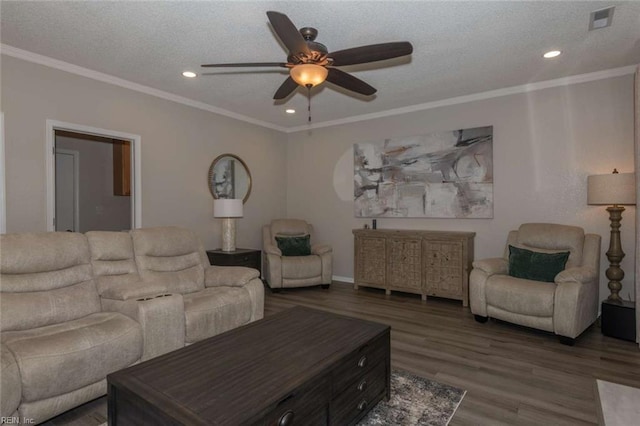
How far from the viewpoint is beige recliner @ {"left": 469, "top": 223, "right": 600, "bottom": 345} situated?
304cm

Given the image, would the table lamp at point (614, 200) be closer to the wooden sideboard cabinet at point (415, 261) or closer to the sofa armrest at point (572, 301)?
the sofa armrest at point (572, 301)

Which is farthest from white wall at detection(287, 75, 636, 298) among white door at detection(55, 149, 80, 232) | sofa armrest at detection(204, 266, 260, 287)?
white door at detection(55, 149, 80, 232)

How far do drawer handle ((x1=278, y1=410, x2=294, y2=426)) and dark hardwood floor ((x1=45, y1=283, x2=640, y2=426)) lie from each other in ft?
3.56

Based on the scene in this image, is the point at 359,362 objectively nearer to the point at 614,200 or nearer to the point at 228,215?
the point at 614,200

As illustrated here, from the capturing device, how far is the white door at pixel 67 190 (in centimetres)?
557

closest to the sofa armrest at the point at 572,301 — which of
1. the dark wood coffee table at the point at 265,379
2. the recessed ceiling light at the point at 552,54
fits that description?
the dark wood coffee table at the point at 265,379

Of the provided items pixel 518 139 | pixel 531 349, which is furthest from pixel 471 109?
pixel 531 349

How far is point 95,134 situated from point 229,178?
188 centimetres

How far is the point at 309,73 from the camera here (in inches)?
91.6

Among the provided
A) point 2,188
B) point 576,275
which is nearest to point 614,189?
point 576,275

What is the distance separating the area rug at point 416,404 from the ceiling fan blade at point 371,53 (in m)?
2.26

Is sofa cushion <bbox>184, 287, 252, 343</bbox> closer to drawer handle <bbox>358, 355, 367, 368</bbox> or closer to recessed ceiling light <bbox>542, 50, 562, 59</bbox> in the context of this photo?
drawer handle <bbox>358, 355, 367, 368</bbox>

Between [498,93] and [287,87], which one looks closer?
[287,87]

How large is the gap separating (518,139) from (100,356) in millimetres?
4724
